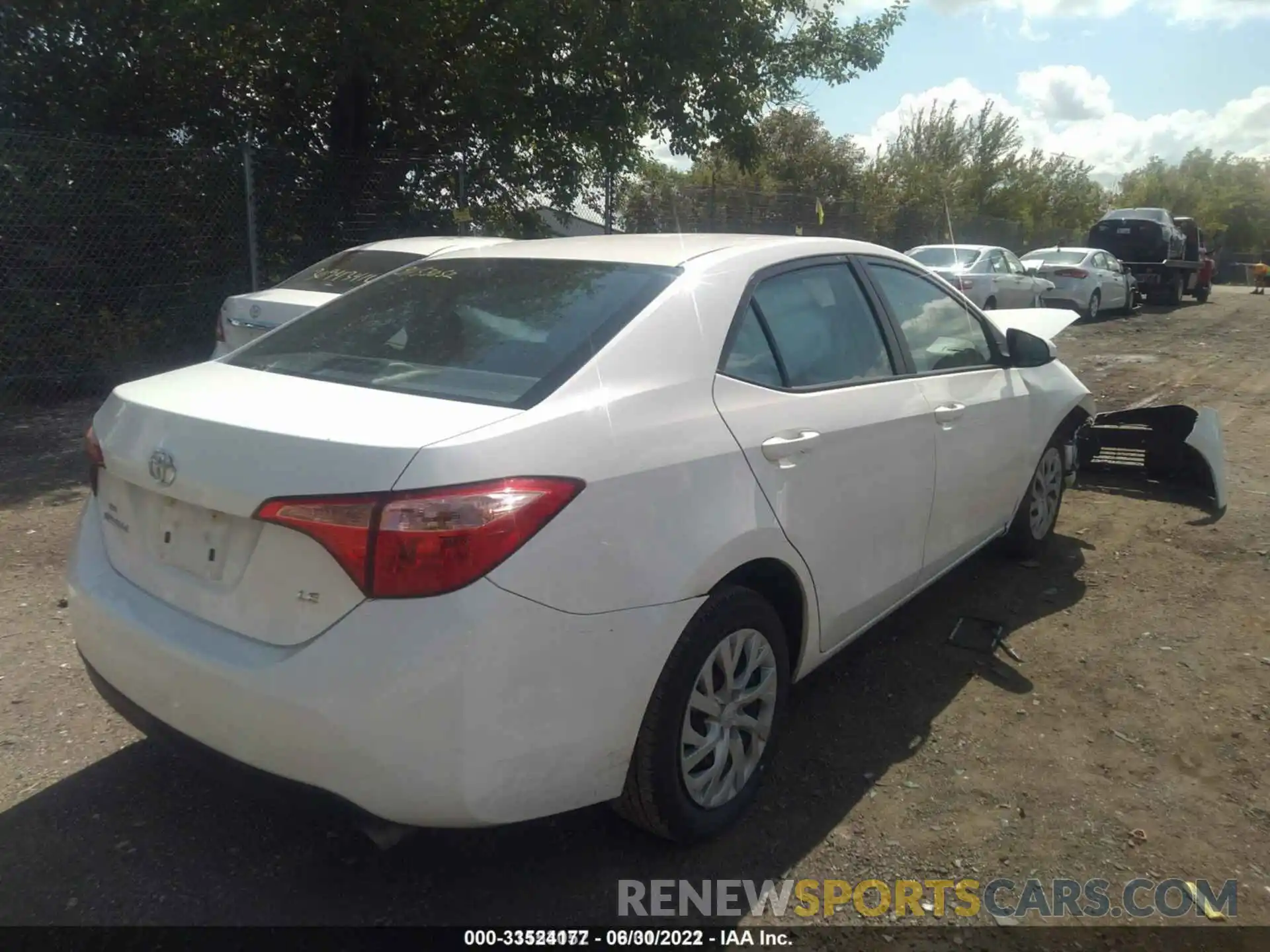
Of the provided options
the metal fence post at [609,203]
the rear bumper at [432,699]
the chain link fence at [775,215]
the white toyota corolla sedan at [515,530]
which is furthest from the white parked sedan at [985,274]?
the rear bumper at [432,699]

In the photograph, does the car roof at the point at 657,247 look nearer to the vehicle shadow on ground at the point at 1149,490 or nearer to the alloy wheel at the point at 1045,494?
the alloy wheel at the point at 1045,494

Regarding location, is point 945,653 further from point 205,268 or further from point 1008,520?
point 205,268

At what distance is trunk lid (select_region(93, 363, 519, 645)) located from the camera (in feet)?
7.07

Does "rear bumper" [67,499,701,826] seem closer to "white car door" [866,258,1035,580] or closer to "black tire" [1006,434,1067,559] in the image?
"white car door" [866,258,1035,580]

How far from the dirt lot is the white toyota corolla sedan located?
339mm

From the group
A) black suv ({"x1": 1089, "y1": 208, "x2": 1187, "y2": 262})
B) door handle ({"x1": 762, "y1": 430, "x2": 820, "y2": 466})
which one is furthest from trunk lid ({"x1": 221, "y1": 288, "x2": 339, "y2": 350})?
black suv ({"x1": 1089, "y1": 208, "x2": 1187, "y2": 262})

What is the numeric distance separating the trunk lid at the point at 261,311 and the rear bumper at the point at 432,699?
4.99 m

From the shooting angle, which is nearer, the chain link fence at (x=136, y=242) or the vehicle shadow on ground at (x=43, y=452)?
the vehicle shadow on ground at (x=43, y=452)

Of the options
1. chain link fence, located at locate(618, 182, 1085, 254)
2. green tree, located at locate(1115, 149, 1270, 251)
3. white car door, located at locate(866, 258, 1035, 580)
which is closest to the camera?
white car door, located at locate(866, 258, 1035, 580)

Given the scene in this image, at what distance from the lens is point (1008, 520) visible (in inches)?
186

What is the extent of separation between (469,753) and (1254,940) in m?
2.07

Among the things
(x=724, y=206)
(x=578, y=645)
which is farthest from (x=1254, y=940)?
Answer: (x=724, y=206)

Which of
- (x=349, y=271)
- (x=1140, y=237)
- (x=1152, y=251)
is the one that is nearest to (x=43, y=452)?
(x=349, y=271)

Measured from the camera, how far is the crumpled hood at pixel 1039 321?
5.88m
